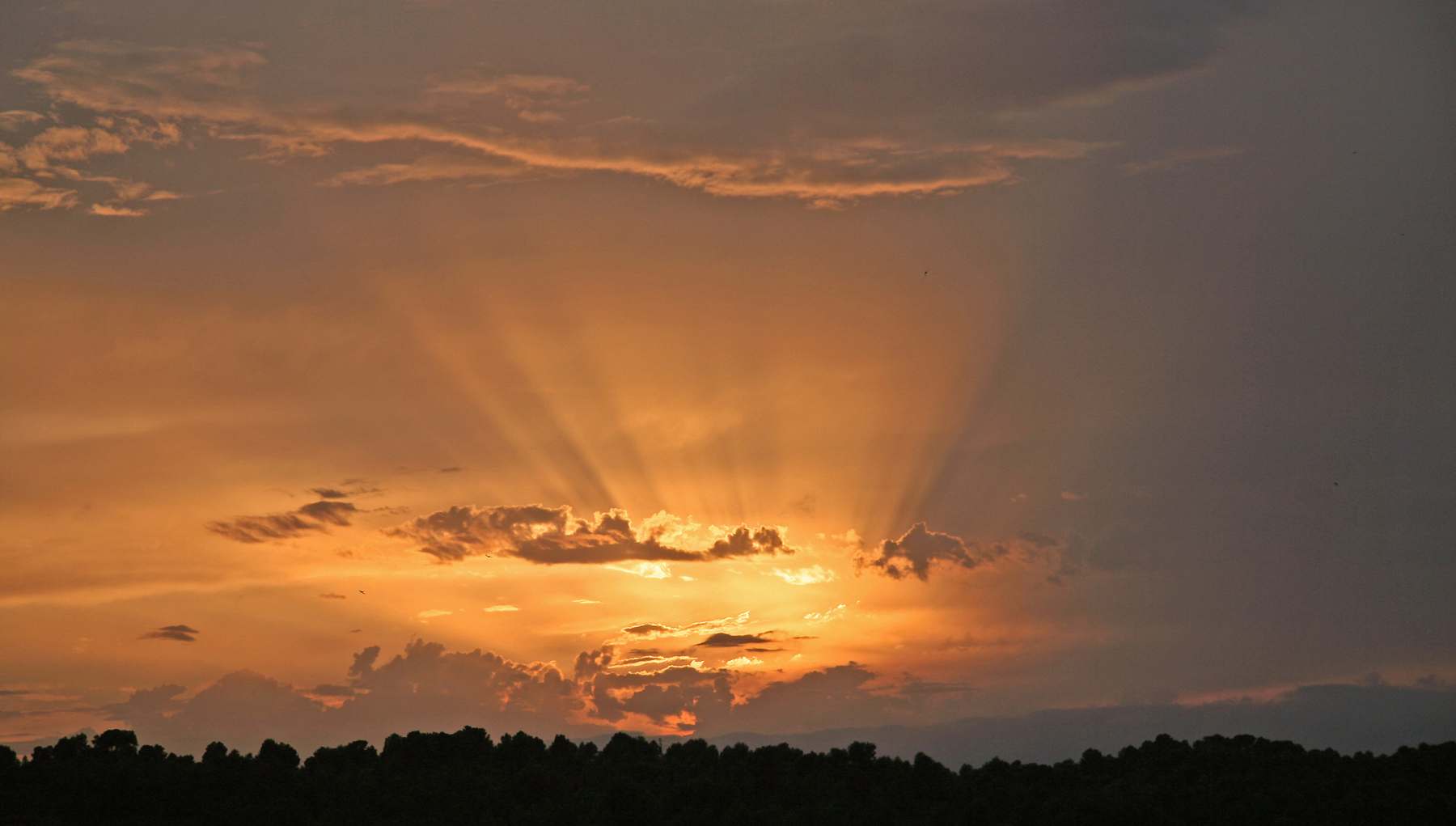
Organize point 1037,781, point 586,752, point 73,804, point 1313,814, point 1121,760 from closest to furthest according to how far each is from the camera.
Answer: point 1313,814 → point 73,804 → point 1037,781 → point 1121,760 → point 586,752

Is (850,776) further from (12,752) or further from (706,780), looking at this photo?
(12,752)

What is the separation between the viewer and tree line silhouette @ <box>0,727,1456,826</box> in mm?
128000

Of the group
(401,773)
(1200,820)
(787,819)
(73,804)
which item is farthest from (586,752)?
(1200,820)

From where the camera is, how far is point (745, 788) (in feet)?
468

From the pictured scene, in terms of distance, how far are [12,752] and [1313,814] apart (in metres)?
110

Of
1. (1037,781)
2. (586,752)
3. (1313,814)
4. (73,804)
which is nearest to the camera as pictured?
(1313,814)

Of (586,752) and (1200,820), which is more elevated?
(586,752)

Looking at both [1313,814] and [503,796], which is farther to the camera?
[503,796]

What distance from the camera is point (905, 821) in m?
134

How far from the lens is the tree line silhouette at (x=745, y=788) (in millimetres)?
128000

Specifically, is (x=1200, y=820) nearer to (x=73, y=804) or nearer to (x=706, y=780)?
(x=706, y=780)

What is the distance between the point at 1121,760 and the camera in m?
150

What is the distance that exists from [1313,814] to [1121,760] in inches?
1115

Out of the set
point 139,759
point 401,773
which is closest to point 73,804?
point 139,759
